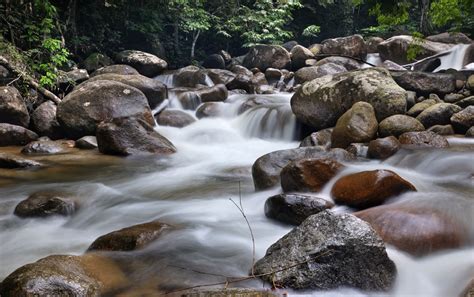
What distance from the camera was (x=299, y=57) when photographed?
17719 mm

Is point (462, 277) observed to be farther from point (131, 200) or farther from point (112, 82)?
point (112, 82)

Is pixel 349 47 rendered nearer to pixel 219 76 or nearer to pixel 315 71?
pixel 315 71

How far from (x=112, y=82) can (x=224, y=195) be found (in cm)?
558

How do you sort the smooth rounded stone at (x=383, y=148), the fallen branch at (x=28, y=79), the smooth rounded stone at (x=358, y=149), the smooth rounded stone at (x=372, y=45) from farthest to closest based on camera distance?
the smooth rounded stone at (x=372, y=45) < the fallen branch at (x=28, y=79) < the smooth rounded stone at (x=358, y=149) < the smooth rounded stone at (x=383, y=148)

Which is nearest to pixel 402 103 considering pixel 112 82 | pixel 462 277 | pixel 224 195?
pixel 224 195

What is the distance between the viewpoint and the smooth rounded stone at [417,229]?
3447mm

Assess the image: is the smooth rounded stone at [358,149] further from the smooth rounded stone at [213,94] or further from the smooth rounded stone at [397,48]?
the smooth rounded stone at [397,48]

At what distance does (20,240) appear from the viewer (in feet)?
14.3

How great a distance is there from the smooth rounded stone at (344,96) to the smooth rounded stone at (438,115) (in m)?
0.45

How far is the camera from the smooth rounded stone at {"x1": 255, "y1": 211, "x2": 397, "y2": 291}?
2.88 metres

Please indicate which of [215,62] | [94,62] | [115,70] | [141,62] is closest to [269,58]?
[215,62]

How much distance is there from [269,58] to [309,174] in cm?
1368

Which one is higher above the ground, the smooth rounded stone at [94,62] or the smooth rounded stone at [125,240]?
the smooth rounded stone at [94,62]

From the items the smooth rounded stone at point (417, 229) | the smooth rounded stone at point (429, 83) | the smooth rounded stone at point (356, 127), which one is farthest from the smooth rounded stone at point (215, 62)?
the smooth rounded stone at point (417, 229)
